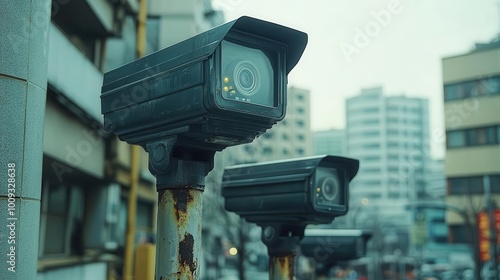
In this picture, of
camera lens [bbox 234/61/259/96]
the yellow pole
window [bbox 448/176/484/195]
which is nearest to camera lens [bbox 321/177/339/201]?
camera lens [bbox 234/61/259/96]

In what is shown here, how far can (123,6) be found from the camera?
11.1m

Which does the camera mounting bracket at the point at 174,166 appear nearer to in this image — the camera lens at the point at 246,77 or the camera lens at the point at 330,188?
the camera lens at the point at 246,77

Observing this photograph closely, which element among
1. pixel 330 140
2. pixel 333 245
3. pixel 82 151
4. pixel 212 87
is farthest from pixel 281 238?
pixel 330 140

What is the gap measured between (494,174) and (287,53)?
125 ft

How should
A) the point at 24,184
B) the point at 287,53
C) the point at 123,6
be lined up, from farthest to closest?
1. the point at 123,6
2. the point at 24,184
3. the point at 287,53

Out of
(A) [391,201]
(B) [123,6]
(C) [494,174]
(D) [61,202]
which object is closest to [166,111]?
(D) [61,202]

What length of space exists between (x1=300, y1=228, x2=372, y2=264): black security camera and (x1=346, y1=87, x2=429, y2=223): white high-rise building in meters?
102

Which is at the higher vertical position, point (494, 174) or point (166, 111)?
point (494, 174)

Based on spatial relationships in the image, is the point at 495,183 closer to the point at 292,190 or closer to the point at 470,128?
the point at 470,128

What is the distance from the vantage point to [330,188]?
441 centimetres

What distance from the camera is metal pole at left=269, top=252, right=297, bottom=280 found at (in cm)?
471

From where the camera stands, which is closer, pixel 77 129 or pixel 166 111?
pixel 166 111

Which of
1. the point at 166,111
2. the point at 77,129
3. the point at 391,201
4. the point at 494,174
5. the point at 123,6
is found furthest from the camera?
the point at 391,201

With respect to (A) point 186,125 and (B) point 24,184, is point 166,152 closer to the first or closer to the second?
(A) point 186,125
